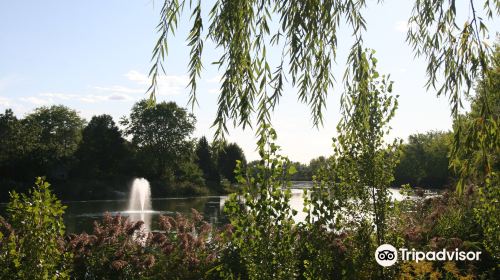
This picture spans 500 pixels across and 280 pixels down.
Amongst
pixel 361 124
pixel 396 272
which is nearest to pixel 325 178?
pixel 361 124

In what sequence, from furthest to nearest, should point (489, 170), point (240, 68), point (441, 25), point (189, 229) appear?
point (189, 229) < point (441, 25) < point (240, 68) < point (489, 170)

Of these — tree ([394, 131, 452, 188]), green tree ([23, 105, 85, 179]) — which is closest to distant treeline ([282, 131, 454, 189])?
tree ([394, 131, 452, 188])

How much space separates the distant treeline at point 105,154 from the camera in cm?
4397

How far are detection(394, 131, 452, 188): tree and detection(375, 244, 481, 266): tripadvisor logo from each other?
145 ft

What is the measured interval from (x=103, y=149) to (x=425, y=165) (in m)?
36.4

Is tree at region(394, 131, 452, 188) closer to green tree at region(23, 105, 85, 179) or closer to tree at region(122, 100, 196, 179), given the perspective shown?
tree at region(122, 100, 196, 179)

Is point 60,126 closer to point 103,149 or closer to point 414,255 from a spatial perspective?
point 103,149

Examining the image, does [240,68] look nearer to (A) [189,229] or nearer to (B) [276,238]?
(B) [276,238]

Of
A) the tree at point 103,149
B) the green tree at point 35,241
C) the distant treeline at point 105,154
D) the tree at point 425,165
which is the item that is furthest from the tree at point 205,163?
the green tree at point 35,241

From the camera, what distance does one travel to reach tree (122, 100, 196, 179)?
5556 cm

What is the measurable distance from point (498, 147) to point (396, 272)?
9.84 feet

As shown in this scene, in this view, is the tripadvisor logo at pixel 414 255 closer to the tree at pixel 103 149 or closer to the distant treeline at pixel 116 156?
the distant treeline at pixel 116 156

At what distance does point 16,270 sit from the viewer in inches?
193

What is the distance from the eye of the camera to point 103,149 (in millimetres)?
53344
